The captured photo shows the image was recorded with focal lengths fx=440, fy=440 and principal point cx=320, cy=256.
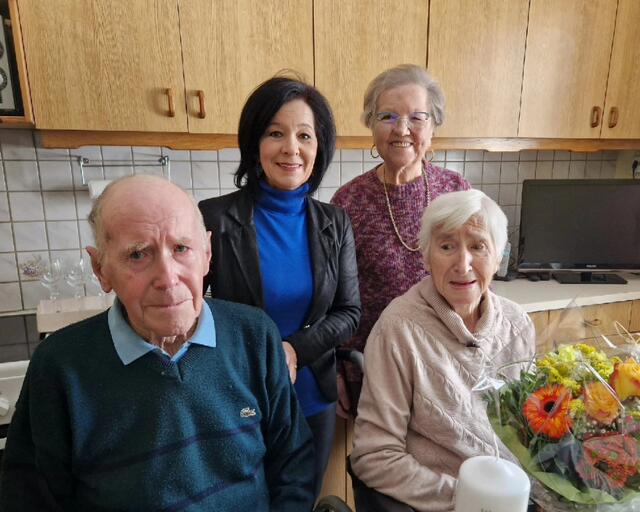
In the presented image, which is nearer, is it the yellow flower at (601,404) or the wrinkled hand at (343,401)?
the yellow flower at (601,404)

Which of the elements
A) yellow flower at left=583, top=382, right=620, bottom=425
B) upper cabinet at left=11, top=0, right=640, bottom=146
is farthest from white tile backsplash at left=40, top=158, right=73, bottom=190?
yellow flower at left=583, top=382, right=620, bottom=425

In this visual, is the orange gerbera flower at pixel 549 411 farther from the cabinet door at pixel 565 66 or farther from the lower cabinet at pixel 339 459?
the cabinet door at pixel 565 66

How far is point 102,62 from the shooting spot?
5.06ft

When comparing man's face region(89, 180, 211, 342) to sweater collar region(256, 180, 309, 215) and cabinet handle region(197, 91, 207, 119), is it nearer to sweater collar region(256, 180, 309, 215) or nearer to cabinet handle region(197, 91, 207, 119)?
sweater collar region(256, 180, 309, 215)

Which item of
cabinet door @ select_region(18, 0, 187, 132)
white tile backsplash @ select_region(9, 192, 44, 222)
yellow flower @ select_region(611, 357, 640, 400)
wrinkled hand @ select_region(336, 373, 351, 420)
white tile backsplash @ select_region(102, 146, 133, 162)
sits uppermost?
cabinet door @ select_region(18, 0, 187, 132)

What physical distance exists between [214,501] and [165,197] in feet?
1.99

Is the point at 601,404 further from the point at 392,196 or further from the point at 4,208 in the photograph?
the point at 4,208

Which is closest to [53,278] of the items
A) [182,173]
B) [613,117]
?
[182,173]

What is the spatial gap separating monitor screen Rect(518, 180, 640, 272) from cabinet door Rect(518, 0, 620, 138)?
0.32 m

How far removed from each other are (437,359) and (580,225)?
186 cm

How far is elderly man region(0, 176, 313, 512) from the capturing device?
0.82 meters

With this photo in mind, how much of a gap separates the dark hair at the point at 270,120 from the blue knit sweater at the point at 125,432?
53cm

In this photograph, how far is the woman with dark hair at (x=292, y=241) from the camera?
1.14 meters

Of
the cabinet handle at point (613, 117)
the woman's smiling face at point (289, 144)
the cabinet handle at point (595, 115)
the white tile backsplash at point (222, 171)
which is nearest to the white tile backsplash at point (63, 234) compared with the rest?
the white tile backsplash at point (222, 171)
